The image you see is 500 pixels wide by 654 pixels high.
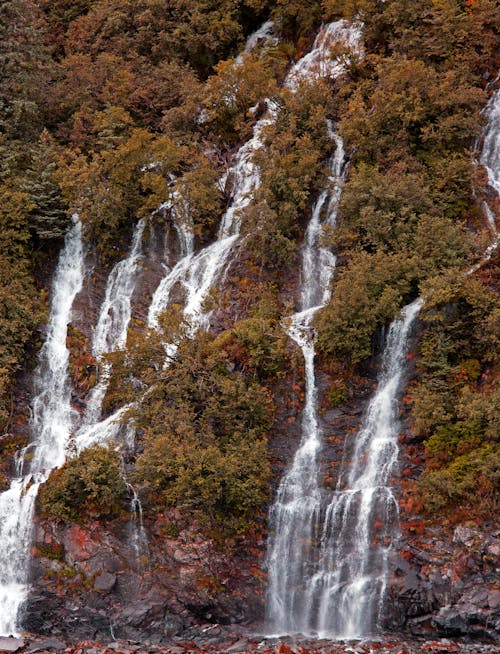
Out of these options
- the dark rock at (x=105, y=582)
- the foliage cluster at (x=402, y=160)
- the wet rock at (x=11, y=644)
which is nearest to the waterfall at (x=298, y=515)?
the foliage cluster at (x=402, y=160)

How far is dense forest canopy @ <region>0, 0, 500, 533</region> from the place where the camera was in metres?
22.0

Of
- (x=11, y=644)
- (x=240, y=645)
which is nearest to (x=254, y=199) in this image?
(x=240, y=645)

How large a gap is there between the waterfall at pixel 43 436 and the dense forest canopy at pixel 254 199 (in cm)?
71

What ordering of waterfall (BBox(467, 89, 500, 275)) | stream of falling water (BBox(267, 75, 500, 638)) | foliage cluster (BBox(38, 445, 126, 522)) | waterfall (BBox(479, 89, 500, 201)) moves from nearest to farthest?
stream of falling water (BBox(267, 75, 500, 638)), foliage cluster (BBox(38, 445, 126, 522)), waterfall (BBox(467, 89, 500, 275)), waterfall (BBox(479, 89, 500, 201))

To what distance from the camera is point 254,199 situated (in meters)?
29.0

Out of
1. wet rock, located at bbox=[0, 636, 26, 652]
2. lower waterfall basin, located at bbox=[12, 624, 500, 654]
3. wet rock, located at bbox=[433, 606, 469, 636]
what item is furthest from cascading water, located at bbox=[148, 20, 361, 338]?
wet rock, located at bbox=[433, 606, 469, 636]

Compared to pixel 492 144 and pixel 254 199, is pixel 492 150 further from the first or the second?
pixel 254 199

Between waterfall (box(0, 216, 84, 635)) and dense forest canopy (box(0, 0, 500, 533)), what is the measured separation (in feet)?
2.33

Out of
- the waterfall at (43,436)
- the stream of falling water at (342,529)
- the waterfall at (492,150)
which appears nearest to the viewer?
the stream of falling water at (342,529)

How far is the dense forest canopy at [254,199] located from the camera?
867 inches

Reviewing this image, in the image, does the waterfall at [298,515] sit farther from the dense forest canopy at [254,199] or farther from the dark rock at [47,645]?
the dark rock at [47,645]

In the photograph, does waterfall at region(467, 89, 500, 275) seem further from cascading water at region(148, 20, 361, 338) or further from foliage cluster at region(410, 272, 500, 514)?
cascading water at region(148, 20, 361, 338)

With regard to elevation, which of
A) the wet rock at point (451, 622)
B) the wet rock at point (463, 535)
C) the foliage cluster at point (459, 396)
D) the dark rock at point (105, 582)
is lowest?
the wet rock at point (451, 622)

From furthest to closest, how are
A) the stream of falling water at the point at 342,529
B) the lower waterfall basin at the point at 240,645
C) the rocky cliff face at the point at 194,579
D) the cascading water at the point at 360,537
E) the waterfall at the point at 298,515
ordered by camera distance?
the waterfall at the point at 298,515, the stream of falling water at the point at 342,529, the cascading water at the point at 360,537, the rocky cliff face at the point at 194,579, the lower waterfall basin at the point at 240,645
